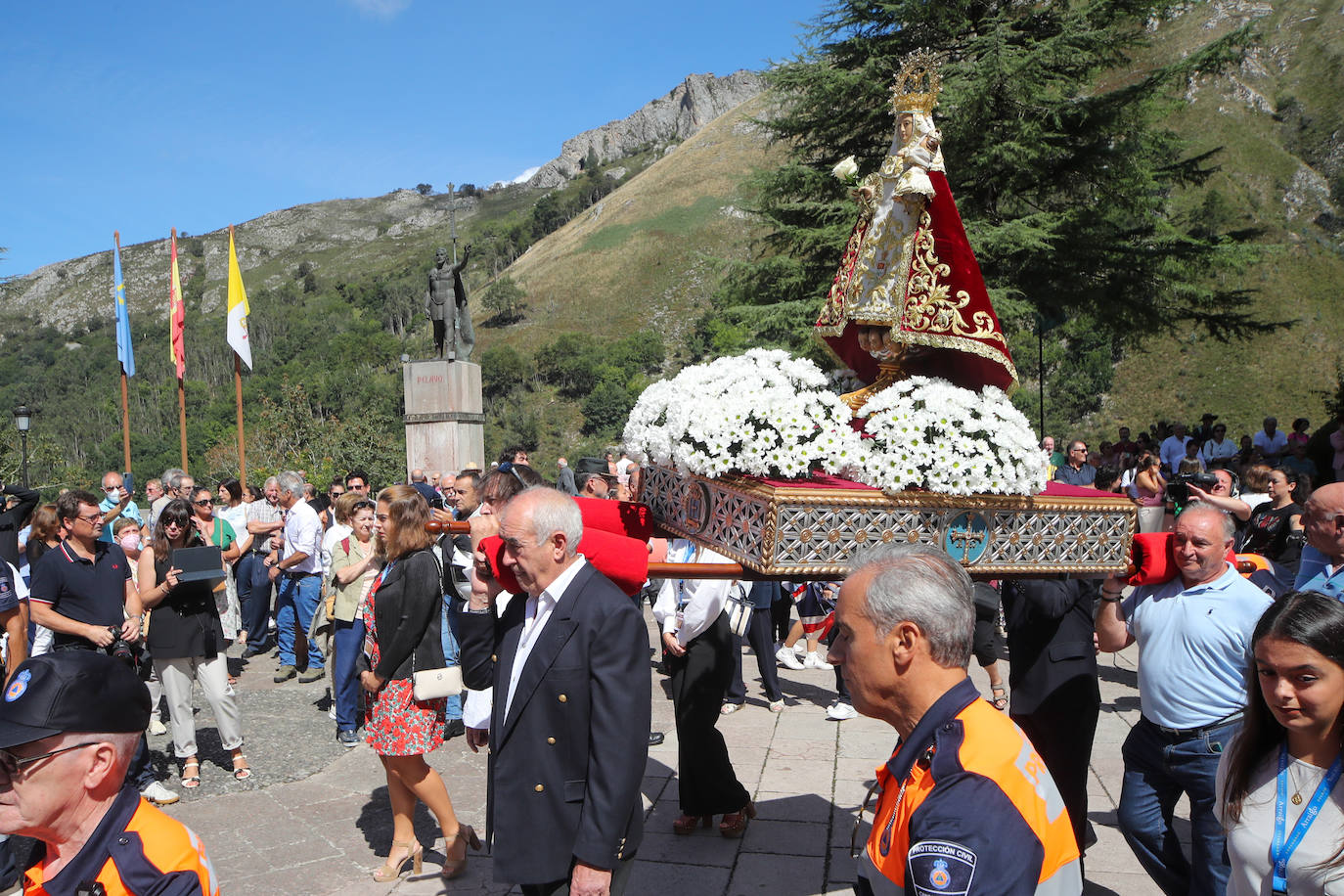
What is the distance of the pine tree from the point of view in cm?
1758

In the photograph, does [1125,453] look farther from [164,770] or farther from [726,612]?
[164,770]

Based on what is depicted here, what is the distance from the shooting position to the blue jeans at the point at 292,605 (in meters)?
9.34

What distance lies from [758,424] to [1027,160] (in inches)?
683

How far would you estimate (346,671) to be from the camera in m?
7.13

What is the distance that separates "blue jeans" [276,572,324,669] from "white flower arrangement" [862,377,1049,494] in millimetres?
7866

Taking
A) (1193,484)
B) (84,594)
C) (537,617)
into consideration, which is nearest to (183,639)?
(84,594)

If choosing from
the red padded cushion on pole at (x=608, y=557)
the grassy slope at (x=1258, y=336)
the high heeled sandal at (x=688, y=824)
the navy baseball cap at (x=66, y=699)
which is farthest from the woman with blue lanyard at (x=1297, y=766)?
the grassy slope at (x=1258, y=336)

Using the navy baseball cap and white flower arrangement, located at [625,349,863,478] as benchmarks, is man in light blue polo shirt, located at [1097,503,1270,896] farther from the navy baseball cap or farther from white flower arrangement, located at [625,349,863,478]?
the navy baseball cap

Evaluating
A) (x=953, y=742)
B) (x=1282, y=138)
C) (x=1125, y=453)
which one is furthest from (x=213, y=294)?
(x=953, y=742)

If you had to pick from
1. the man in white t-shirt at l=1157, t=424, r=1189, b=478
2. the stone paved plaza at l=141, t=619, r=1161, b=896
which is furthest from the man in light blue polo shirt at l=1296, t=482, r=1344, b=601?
the man in white t-shirt at l=1157, t=424, r=1189, b=478

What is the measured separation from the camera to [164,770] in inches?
262

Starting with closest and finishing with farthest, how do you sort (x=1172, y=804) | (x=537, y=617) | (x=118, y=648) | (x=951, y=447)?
(x=951, y=447)
(x=537, y=617)
(x=1172, y=804)
(x=118, y=648)

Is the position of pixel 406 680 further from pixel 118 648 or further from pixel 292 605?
pixel 292 605

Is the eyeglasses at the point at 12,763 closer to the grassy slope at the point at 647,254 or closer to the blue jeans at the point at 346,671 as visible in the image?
the blue jeans at the point at 346,671
